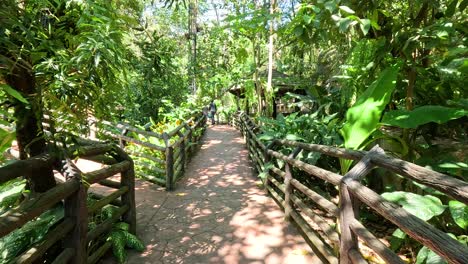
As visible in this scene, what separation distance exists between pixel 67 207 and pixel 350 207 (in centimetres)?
229

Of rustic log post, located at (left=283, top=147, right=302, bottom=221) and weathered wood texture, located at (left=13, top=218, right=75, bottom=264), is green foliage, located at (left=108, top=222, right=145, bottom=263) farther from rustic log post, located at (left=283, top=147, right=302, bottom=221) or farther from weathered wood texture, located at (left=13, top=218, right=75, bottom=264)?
rustic log post, located at (left=283, top=147, right=302, bottom=221)

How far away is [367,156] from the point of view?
2.57 metres

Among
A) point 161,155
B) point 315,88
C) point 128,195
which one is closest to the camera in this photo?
point 128,195

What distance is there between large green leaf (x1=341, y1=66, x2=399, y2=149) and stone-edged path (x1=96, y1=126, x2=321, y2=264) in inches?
53.1

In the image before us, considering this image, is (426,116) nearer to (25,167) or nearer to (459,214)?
(459,214)

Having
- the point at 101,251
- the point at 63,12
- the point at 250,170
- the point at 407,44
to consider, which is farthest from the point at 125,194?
the point at 250,170

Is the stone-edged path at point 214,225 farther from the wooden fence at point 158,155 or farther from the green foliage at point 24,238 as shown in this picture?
the green foliage at point 24,238

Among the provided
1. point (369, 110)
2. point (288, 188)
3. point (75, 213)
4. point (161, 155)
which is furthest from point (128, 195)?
point (161, 155)

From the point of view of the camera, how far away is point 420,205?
2.43 metres

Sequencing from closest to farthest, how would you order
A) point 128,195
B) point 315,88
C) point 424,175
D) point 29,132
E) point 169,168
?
1. point 424,175
2. point 29,132
3. point 128,195
4. point 169,168
5. point 315,88

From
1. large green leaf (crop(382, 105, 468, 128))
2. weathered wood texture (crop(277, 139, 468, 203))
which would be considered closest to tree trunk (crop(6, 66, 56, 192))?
weathered wood texture (crop(277, 139, 468, 203))

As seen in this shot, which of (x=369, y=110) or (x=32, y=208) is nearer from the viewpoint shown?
(x=32, y=208)

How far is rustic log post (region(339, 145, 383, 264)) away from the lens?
2.55 metres

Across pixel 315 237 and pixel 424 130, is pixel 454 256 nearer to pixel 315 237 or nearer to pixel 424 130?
pixel 315 237
